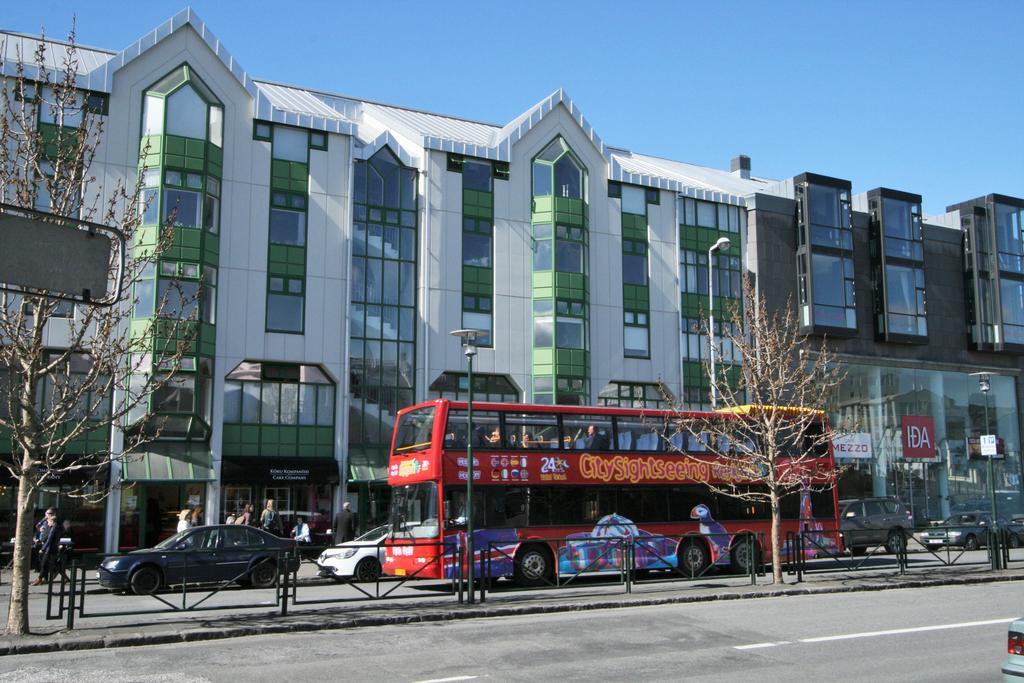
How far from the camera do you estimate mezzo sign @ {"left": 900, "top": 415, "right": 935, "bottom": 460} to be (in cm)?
4547

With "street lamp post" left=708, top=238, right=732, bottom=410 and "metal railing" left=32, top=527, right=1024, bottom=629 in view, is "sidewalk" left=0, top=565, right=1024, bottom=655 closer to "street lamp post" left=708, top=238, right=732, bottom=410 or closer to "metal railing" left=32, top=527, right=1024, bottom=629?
"metal railing" left=32, top=527, right=1024, bottom=629

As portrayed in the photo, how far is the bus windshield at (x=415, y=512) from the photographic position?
67.6ft

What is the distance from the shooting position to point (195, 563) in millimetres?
20125

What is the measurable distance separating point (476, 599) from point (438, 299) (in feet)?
62.1

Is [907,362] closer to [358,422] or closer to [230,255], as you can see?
[358,422]

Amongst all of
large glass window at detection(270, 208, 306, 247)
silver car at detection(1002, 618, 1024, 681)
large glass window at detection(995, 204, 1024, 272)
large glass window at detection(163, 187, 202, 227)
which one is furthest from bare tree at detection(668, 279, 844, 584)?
large glass window at detection(995, 204, 1024, 272)

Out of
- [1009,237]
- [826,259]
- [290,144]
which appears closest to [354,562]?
[290,144]

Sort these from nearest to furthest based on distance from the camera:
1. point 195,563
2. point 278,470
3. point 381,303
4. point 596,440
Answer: point 195,563, point 596,440, point 278,470, point 381,303

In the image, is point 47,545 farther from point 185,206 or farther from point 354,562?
point 185,206

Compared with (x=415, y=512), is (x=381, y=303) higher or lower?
higher

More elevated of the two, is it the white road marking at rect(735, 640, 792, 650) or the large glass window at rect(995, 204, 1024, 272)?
the large glass window at rect(995, 204, 1024, 272)

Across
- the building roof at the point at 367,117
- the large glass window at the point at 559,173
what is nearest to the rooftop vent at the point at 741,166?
the building roof at the point at 367,117

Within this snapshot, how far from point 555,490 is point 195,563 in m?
8.05

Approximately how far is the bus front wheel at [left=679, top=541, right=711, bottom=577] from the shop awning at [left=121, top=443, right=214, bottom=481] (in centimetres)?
1592
